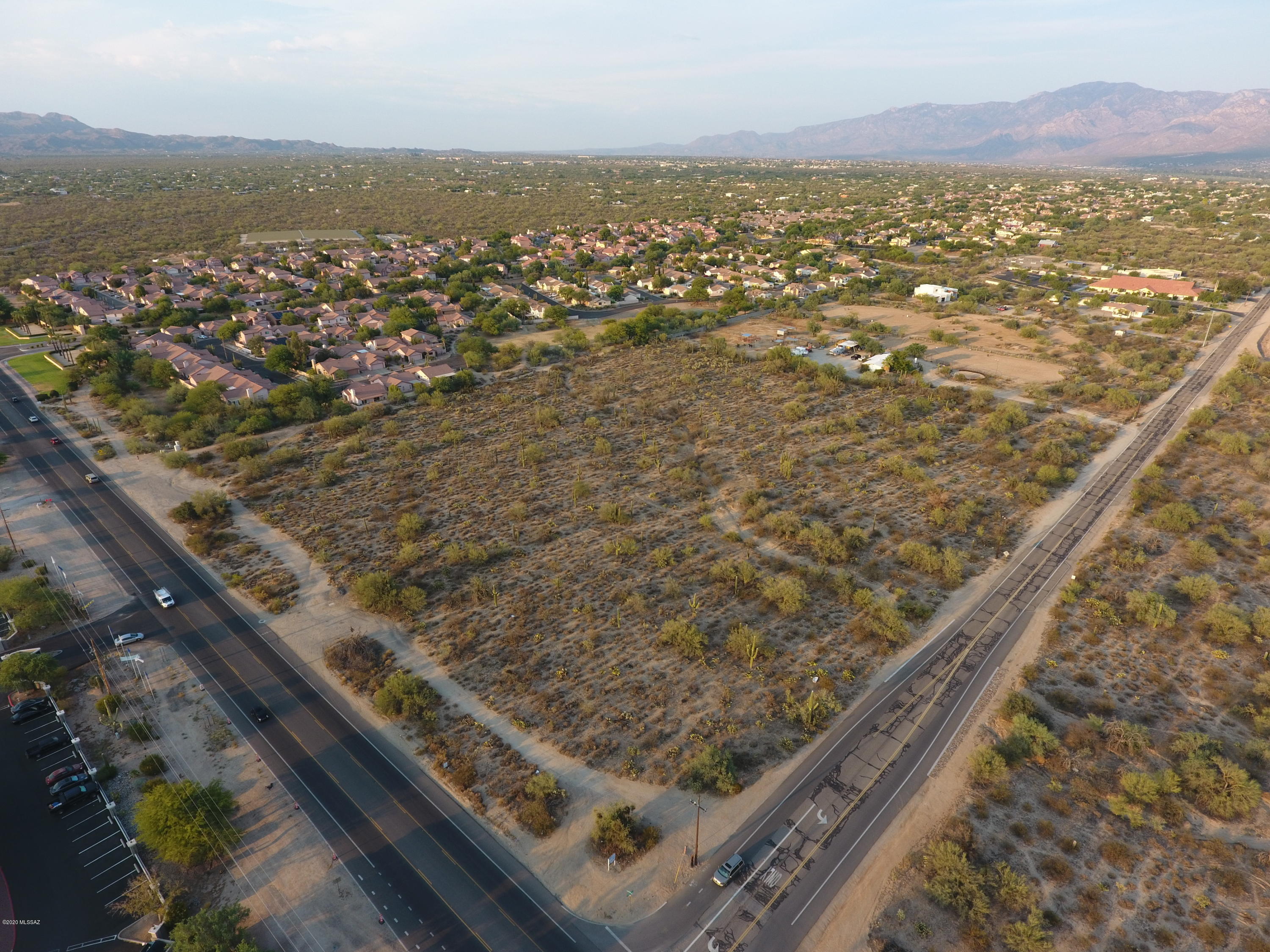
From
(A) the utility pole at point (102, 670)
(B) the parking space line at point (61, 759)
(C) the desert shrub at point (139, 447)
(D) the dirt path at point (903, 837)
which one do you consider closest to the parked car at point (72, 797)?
(B) the parking space line at point (61, 759)

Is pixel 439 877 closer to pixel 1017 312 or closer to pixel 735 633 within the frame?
pixel 735 633

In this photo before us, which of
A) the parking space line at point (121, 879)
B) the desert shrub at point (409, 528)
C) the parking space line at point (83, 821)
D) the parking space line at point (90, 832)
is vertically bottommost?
the parking space line at point (121, 879)

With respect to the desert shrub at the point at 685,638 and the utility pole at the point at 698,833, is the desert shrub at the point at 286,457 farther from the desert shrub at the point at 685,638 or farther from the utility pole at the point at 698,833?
the utility pole at the point at 698,833

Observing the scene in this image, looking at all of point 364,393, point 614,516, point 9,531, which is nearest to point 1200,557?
point 614,516

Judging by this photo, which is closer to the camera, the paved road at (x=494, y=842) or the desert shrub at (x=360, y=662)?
the paved road at (x=494, y=842)

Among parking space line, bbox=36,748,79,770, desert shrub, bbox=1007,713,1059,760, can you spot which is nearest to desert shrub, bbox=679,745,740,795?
desert shrub, bbox=1007,713,1059,760

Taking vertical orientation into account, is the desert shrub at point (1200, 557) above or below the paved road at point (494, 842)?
above

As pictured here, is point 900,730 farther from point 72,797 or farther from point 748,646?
point 72,797
